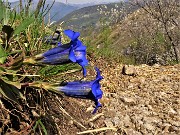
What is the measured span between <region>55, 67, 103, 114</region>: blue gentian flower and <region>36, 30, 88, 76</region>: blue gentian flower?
2.7 inches

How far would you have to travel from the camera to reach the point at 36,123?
1671mm

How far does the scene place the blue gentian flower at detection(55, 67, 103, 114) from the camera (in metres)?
1.47

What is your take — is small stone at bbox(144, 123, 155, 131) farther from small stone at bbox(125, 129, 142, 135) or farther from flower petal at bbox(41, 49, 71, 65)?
flower petal at bbox(41, 49, 71, 65)

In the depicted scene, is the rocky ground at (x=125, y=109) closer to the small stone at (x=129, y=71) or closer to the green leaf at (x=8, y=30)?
the small stone at (x=129, y=71)

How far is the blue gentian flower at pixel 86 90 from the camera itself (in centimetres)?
147

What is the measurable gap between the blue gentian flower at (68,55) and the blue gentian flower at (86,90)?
7 cm

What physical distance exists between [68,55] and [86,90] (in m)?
0.16

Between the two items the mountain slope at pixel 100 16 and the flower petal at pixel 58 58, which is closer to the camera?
the flower petal at pixel 58 58

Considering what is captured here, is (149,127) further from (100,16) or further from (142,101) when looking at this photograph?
(100,16)

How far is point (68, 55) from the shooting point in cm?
142

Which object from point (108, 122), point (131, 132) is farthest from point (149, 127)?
point (108, 122)

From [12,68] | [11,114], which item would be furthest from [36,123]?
[12,68]

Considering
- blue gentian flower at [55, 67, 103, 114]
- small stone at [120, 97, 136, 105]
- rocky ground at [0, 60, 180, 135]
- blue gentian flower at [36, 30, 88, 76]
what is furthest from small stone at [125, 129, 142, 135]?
blue gentian flower at [36, 30, 88, 76]

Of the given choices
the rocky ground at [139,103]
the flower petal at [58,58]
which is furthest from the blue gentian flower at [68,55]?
the rocky ground at [139,103]
